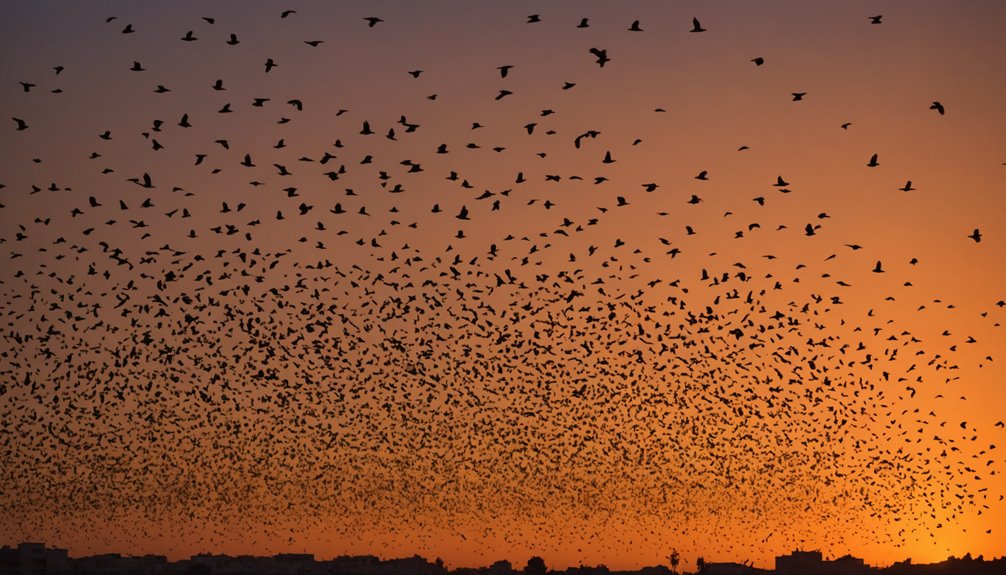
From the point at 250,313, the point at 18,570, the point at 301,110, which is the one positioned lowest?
the point at 18,570

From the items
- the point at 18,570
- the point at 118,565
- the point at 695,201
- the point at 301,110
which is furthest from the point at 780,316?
the point at 118,565

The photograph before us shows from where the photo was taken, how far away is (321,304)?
54281 mm

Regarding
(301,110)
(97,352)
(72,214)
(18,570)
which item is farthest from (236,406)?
(18,570)

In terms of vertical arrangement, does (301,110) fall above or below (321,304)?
above

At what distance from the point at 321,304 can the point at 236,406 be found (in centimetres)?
764

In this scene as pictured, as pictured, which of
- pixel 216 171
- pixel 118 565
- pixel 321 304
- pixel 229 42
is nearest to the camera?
pixel 229 42

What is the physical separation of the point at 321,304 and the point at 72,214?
34.4ft

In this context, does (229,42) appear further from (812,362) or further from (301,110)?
(812,362)

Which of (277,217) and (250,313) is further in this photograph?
(250,313)

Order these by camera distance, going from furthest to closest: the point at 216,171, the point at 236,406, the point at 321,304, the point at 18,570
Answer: the point at 18,570 < the point at 236,406 < the point at 321,304 < the point at 216,171

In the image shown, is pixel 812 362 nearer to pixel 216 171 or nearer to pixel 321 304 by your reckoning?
pixel 321 304

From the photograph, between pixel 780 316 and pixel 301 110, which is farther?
pixel 780 316

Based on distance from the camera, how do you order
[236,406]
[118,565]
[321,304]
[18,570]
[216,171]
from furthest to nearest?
[118,565] → [18,570] → [236,406] → [321,304] → [216,171]

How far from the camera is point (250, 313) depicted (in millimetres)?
55188
